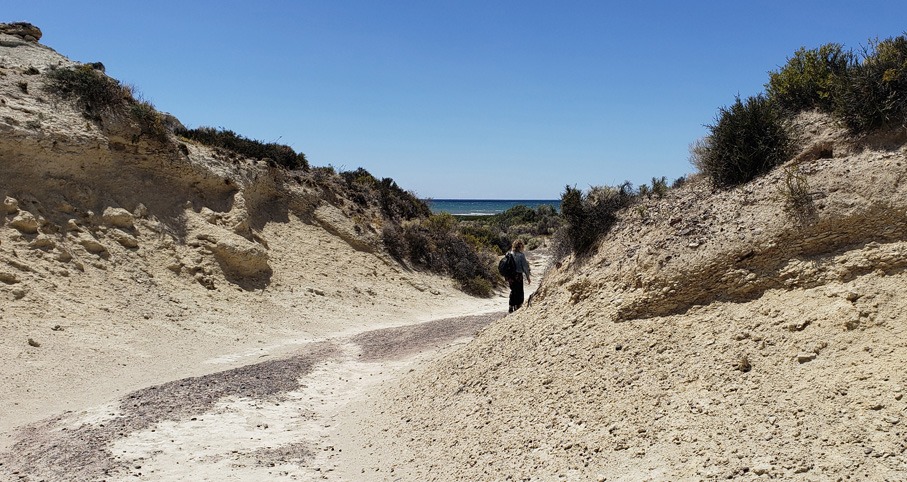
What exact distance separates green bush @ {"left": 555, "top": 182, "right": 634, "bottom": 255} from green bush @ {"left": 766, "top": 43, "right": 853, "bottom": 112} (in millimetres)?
2230

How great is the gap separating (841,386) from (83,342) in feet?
39.8

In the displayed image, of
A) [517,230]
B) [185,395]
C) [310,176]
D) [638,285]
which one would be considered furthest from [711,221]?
[517,230]

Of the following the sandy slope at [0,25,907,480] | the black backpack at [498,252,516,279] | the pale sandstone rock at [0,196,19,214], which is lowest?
the sandy slope at [0,25,907,480]

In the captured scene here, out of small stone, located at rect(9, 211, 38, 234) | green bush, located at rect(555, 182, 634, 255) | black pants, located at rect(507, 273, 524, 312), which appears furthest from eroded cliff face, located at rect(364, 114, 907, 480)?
small stone, located at rect(9, 211, 38, 234)

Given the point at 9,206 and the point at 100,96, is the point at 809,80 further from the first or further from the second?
the point at 100,96

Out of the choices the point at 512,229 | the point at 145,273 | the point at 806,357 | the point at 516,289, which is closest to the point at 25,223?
the point at 145,273

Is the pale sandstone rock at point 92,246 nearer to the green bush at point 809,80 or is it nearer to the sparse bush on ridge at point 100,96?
the sparse bush on ridge at point 100,96

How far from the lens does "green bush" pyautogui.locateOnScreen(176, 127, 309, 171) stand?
21922 mm

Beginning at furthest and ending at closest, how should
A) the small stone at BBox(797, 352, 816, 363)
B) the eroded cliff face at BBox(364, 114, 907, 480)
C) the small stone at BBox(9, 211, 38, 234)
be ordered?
1. the small stone at BBox(9, 211, 38, 234)
2. the small stone at BBox(797, 352, 816, 363)
3. the eroded cliff face at BBox(364, 114, 907, 480)

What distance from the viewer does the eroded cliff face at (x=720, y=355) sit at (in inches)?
165

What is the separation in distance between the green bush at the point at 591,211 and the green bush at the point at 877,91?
8.99ft

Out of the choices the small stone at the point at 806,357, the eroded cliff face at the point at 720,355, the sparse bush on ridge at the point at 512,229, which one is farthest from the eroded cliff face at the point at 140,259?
the small stone at the point at 806,357

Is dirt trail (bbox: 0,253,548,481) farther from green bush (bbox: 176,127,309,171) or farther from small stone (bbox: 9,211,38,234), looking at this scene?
green bush (bbox: 176,127,309,171)

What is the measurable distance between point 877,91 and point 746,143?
131 centimetres
